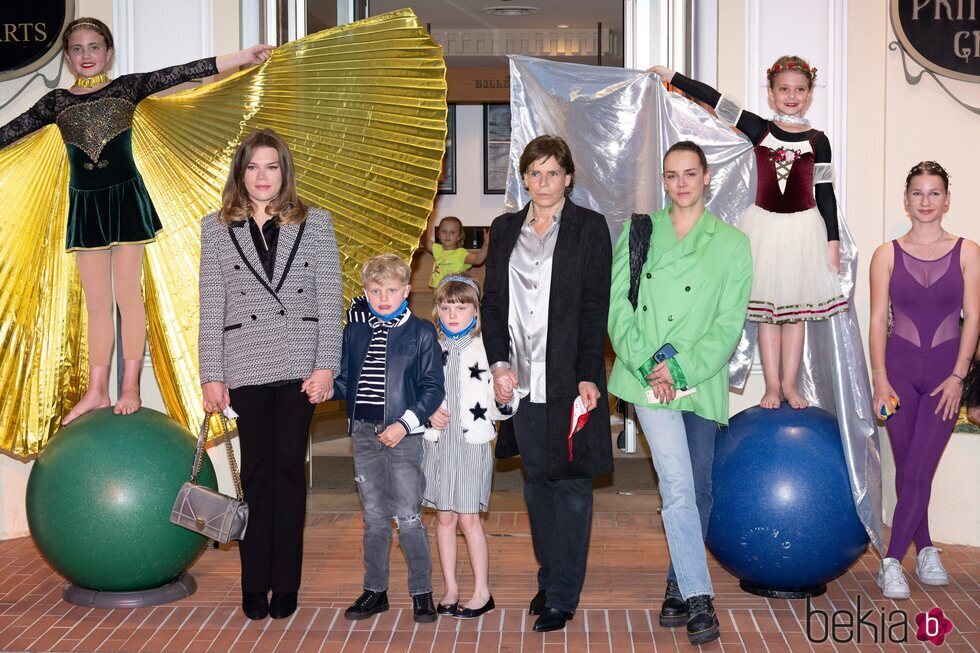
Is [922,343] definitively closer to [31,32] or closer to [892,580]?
[892,580]

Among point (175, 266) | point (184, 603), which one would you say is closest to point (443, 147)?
point (175, 266)

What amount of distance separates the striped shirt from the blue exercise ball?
52.3 inches

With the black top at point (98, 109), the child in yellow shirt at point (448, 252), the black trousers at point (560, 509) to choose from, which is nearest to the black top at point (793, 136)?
the black trousers at point (560, 509)

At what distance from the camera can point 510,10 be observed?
10.9m

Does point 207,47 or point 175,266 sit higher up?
point 207,47

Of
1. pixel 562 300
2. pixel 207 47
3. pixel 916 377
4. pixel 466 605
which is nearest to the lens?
pixel 562 300

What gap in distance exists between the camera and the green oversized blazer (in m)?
3.95

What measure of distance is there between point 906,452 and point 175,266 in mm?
3266

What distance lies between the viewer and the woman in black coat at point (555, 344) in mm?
3971

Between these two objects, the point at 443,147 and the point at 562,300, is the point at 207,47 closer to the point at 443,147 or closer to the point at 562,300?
the point at 443,147

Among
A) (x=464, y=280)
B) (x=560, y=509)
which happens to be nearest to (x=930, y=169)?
(x=464, y=280)

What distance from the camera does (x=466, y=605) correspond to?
4277 millimetres

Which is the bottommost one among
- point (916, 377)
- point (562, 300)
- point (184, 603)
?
point (184, 603)

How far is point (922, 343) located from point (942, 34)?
6.06 feet
